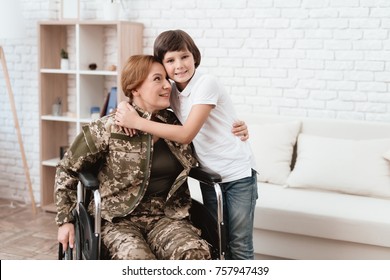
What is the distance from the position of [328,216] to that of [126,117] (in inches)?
49.3

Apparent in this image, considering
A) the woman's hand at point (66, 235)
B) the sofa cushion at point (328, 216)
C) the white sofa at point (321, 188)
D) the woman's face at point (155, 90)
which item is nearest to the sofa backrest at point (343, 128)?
the white sofa at point (321, 188)

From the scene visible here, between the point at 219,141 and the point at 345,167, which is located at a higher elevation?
the point at 219,141

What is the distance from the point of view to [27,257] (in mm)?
3238

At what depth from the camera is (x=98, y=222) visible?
1960mm

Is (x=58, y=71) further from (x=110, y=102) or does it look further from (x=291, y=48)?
(x=291, y=48)

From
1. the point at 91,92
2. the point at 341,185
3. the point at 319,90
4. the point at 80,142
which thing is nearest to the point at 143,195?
the point at 80,142

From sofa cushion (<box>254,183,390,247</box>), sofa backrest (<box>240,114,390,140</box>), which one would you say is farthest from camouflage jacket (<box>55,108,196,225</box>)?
sofa backrest (<box>240,114,390,140</box>)

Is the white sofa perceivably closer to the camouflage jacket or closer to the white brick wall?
the white brick wall

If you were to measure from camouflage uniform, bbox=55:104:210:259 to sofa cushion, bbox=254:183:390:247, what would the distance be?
0.81 m

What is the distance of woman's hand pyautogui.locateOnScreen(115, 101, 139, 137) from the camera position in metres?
2.09

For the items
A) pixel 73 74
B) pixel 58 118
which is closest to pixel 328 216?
pixel 58 118

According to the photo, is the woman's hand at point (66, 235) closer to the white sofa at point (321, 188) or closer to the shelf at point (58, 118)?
the white sofa at point (321, 188)

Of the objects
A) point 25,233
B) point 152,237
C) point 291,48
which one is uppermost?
point 291,48

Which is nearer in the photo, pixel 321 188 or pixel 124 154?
pixel 124 154
